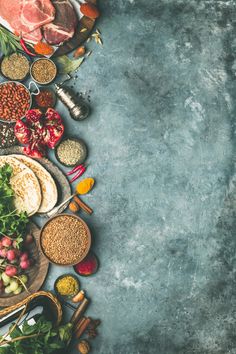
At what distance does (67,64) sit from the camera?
4.04 meters

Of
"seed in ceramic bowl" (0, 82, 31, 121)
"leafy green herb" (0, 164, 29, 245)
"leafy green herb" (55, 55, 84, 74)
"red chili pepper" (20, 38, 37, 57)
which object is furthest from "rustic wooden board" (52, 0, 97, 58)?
"leafy green herb" (0, 164, 29, 245)

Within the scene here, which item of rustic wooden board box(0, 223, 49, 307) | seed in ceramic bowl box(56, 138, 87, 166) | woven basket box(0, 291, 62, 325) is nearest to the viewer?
woven basket box(0, 291, 62, 325)

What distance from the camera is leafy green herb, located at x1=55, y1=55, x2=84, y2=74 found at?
4.02m

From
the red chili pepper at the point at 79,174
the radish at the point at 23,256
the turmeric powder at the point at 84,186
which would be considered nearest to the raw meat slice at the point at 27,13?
the red chili pepper at the point at 79,174

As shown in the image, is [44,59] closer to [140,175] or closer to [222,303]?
[140,175]

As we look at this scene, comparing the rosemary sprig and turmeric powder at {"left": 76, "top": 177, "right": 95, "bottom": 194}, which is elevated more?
the rosemary sprig

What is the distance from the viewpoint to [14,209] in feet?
12.5

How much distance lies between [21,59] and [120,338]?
247 cm

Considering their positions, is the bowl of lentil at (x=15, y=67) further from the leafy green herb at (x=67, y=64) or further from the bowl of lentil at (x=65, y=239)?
the bowl of lentil at (x=65, y=239)

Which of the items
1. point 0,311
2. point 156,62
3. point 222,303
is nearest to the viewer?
point 0,311

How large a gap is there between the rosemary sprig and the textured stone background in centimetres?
59

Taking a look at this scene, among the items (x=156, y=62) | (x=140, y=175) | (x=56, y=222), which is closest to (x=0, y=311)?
(x=56, y=222)

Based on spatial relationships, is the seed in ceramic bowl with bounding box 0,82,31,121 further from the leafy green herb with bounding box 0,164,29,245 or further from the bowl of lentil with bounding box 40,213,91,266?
the bowl of lentil with bounding box 40,213,91,266

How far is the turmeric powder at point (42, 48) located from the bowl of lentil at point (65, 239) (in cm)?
139
